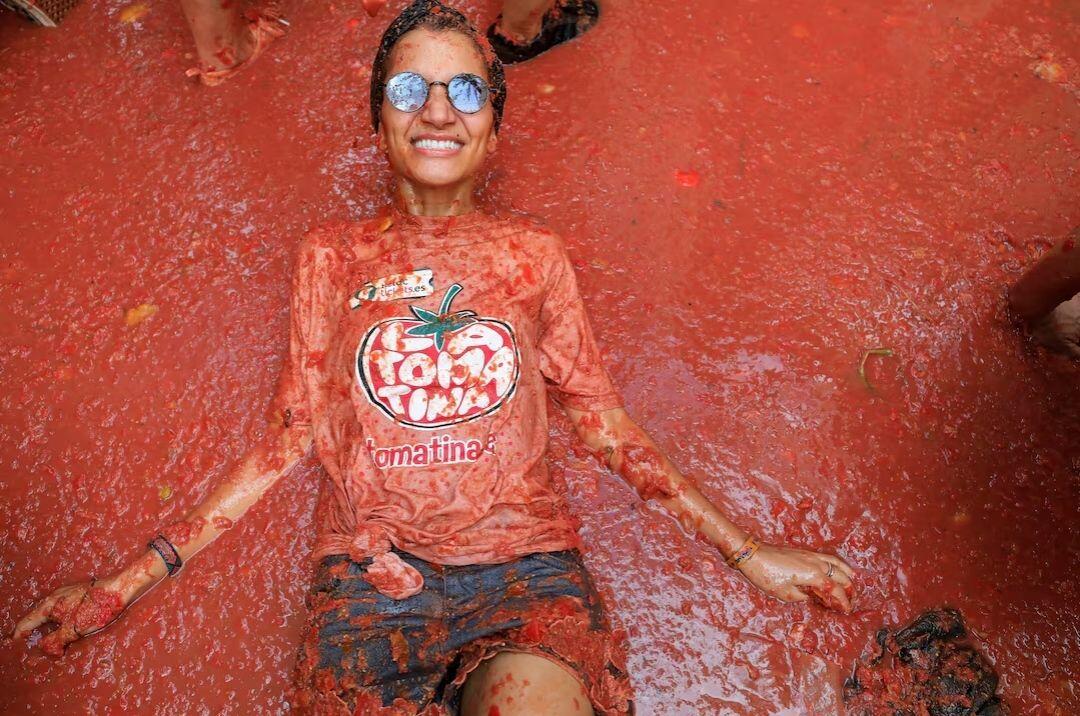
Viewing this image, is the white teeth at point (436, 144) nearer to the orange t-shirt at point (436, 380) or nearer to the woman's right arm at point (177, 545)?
the orange t-shirt at point (436, 380)

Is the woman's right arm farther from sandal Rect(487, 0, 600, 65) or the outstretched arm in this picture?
the outstretched arm

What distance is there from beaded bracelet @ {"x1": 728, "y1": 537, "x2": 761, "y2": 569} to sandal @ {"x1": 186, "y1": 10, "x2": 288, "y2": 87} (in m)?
2.59

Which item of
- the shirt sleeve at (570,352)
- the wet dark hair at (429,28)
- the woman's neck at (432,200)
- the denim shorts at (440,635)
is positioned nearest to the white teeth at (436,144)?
the woman's neck at (432,200)

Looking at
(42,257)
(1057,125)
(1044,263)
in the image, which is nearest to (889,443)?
(1044,263)

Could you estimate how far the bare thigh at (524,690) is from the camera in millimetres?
1858

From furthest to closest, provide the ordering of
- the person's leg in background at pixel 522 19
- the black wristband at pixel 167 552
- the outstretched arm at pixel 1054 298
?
the person's leg in background at pixel 522 19 < the outstretched arm at pixel 1054 298 < the black wristband at pixel 167 552

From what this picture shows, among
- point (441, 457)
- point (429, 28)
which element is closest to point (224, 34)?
point (429, 28)

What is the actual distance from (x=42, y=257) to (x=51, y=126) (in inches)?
25.0

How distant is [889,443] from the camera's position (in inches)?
107

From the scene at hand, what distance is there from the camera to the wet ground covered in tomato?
252 centimetres

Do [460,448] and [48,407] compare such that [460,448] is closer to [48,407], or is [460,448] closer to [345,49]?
[48,407]

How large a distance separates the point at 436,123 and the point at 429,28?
301mm

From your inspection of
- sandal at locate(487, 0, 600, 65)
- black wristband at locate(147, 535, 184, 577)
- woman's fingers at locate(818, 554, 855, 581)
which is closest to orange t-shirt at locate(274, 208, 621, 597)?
black wristband at locate(147, 535, 184, 577)

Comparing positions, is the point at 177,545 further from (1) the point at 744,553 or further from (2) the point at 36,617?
(1) the point at 744,553
